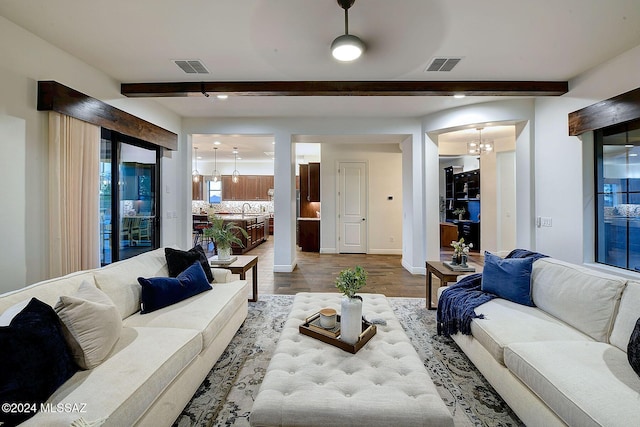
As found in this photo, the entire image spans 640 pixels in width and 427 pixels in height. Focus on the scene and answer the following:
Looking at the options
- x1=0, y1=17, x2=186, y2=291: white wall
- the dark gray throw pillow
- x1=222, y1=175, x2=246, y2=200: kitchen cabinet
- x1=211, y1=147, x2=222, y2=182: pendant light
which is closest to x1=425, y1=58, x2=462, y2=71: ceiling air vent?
the dark gray throw pillow

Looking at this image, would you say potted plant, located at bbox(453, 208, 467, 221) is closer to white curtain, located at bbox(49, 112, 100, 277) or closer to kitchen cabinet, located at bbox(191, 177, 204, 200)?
white curtain, located at bbox(49, 112, 100, 277)

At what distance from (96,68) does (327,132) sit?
3.30 metres

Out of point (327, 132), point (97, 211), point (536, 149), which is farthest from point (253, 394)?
point (536, 149)

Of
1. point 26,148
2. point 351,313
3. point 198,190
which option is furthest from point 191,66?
point 198,190

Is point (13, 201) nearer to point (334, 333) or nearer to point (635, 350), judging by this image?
point (334, 333)

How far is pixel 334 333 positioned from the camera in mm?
1866

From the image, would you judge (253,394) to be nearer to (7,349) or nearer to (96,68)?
(7,349)

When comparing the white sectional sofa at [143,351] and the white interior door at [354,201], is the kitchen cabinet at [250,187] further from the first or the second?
the white sectional sofa at [143,351]

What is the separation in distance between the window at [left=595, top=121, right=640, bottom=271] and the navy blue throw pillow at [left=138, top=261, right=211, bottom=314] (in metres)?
4.39

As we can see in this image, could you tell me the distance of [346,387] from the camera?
1.38 metres

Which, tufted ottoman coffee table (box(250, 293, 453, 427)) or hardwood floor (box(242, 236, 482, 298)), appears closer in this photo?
tufted ottoman coffee table (box(250, 293, 453, 427))

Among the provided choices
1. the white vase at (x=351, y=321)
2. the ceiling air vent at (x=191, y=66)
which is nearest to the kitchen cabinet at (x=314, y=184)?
the ceiling air vent at (x=191, y=66)

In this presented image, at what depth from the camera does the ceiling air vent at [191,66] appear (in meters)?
3.04

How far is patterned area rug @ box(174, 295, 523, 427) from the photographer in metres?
1.72
